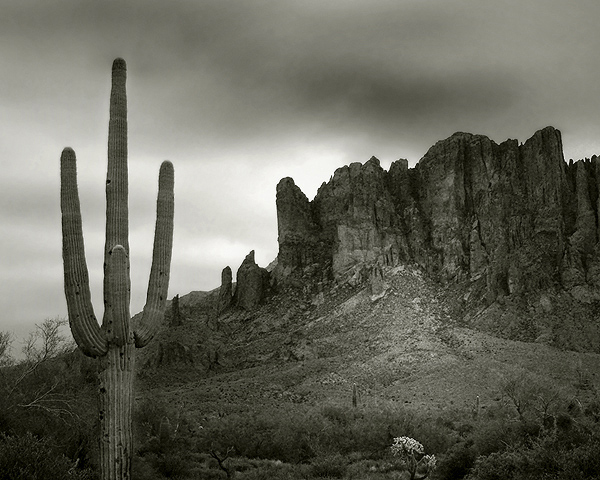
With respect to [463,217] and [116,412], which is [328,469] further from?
[463,217]

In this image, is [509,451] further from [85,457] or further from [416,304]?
[416,304]

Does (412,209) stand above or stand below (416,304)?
above

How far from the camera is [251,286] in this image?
348 feet

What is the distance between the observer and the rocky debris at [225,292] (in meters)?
108

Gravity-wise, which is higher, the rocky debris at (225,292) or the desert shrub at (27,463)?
the rocky debris at (225,292)

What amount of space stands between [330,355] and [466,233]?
111 feet

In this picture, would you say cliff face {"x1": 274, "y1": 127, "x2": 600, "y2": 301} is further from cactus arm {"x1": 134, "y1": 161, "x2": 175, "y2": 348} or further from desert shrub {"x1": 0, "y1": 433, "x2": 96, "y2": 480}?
desert shrub {"x1": 0, "y1": 433, "x2": 96, "y2": 480}

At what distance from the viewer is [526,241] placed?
88.3 m

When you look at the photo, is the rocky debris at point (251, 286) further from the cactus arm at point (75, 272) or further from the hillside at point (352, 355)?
the cactus arm at point (75, 272)

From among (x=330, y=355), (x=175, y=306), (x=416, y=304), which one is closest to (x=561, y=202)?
(x=416, y=304)

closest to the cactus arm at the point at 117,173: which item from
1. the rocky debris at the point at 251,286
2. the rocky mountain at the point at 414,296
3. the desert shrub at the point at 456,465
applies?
the desert shrub at the point at 456,465

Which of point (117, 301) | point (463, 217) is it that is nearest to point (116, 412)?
point (117, 301)

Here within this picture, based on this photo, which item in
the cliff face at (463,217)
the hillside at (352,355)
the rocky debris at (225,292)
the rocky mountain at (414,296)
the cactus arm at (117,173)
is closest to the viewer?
the cactus arm at (117,173)

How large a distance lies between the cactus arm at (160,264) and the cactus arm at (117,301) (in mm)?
587
